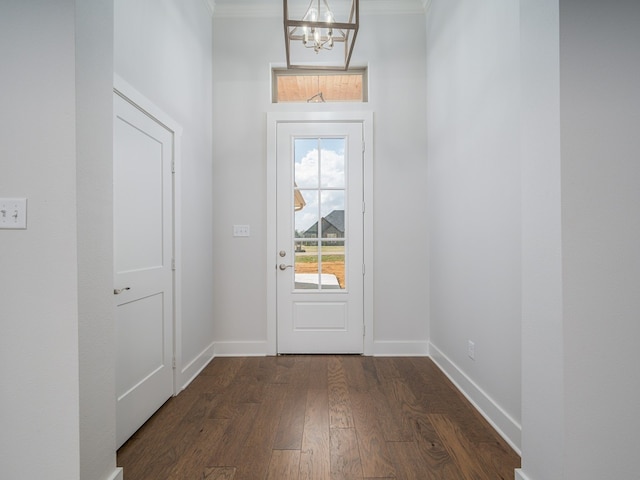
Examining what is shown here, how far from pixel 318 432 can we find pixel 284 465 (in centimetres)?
30

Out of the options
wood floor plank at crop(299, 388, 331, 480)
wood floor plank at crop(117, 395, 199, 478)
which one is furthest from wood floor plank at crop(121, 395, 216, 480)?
wood floor plank at crop(299, 388, 331, 480)

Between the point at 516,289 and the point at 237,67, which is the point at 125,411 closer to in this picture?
the point at 516,289

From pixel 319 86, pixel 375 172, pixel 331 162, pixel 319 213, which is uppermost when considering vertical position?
pixel 319 86

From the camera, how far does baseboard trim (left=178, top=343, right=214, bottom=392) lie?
2.35m

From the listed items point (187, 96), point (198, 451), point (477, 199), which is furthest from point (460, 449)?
point (187, 96)

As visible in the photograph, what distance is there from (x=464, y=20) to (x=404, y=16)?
97cm

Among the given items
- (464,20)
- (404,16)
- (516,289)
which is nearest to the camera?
(516,289)

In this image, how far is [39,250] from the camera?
1140mm

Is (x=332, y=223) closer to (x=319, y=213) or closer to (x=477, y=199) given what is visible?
(x=319, y=213)

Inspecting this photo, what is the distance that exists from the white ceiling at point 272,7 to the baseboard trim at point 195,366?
312 centimetres

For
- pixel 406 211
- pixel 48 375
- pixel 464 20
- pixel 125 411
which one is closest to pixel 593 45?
pixel 464 20

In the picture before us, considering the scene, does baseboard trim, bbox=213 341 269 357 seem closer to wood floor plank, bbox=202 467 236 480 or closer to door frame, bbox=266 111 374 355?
door frame, bbox=266 111 374 355

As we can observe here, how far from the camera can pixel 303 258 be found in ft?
10.0

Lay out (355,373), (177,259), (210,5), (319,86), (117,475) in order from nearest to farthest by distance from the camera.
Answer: (117,475) → (177,259) → (355,373) → (210,5) → (319,86)
